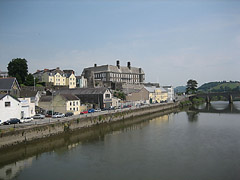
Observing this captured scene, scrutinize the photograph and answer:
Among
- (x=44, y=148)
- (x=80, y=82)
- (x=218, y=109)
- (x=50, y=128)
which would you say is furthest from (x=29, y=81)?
(x=218, y=109)

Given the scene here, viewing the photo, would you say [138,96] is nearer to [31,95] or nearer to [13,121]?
[31,95]

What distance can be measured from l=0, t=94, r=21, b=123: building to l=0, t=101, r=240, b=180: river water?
197 inches

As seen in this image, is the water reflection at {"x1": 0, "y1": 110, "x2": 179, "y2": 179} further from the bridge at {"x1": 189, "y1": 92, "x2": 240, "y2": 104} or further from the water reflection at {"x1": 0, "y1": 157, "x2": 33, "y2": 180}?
the bridge at {"x1": 189, "y1": 92, "x2": 240, "y2": 104}

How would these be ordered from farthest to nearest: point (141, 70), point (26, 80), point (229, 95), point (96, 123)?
1. point (141, 70)
2. point (229, 95)
3. point (26, 80)
4. point (96, 123)

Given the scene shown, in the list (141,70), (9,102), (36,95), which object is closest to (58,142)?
(9,102)

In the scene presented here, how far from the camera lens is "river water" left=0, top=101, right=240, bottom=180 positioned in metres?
14.7

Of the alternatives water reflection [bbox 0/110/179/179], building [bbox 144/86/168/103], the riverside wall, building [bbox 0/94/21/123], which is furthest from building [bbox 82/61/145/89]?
building [bbox 0/94/21/123]

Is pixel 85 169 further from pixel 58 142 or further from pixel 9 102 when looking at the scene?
pixel 9 102

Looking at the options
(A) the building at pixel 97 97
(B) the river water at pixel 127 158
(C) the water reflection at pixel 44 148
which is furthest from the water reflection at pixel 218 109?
(C) the water reflection at pixel 44 148

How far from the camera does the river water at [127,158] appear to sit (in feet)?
48.3

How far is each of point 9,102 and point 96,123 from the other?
11.8 m

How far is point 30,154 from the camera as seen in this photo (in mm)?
19047

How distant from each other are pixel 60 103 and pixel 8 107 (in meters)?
10.0

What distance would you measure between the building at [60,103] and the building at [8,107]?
27.2 feet
